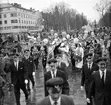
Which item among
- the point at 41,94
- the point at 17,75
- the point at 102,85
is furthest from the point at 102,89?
the point at 41,94

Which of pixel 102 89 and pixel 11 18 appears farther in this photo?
pixel 11 18

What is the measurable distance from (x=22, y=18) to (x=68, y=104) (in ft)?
323

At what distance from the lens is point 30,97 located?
9711 millimetres

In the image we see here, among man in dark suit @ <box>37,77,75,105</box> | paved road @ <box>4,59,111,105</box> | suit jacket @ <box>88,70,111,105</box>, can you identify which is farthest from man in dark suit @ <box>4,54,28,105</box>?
man in dark suit @ <box>37,77,75,105</box>

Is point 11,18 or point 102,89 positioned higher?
point 11,18

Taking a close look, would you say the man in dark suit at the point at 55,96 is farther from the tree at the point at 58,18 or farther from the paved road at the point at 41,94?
the tree at the point at 58,18

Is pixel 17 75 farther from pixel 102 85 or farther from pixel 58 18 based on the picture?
pixel 58 18

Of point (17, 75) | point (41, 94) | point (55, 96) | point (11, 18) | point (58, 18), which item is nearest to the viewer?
point (55, 96)

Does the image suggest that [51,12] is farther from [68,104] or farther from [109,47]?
[68,104]

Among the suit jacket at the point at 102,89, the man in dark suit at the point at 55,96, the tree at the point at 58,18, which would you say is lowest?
the suit jacket at the point at 102,89

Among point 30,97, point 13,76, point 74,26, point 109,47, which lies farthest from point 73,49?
point 74,26

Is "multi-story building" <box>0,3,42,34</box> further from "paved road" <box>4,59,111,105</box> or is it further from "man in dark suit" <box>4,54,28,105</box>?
"man in dark suit" <box>4,54,28,105</box>

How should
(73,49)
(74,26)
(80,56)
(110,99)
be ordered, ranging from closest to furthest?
(110,99), (80,56), (73,49), (74,26)

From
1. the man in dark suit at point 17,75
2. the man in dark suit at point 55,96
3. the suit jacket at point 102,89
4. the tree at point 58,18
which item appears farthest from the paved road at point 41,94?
the tree at point 58,18
